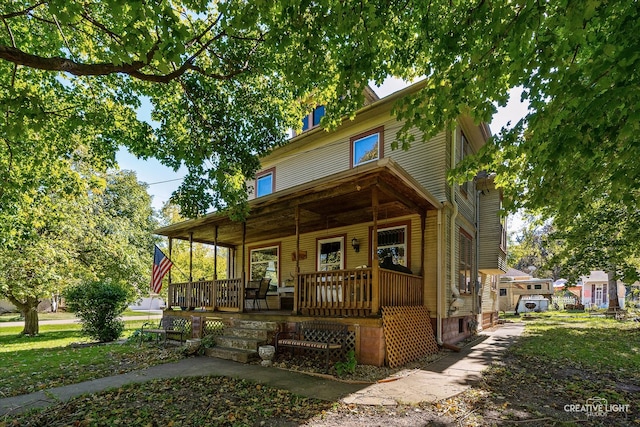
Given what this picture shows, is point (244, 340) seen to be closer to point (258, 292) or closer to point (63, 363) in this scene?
point (258, 292)

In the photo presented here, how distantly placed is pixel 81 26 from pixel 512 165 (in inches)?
370

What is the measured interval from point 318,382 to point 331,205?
14.0 ft

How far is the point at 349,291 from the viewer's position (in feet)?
22.9

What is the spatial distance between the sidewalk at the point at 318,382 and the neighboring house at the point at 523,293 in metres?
23.3

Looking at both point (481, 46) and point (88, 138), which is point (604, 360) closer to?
point (481, 46)

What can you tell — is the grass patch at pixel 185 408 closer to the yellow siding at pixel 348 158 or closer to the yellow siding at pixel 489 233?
the yellow siding at pixel 348 158

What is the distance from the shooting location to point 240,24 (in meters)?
4.32

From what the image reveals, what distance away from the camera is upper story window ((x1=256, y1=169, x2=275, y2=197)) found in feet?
44.3

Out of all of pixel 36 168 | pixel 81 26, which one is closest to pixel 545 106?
pixel 81 26

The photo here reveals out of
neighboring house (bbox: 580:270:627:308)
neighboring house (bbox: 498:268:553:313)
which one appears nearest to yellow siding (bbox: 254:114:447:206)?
neighboring house (bbox: 498:268:553:313)

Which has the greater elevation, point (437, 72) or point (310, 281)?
point (437, 72)

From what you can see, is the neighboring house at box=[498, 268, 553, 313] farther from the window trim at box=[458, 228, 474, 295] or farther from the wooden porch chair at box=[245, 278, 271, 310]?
the wooden porch chair at box=[245, 278, 271, 310]

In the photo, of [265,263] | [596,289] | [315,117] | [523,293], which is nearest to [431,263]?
[265,263]

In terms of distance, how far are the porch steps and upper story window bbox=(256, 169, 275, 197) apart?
20.6 ft
